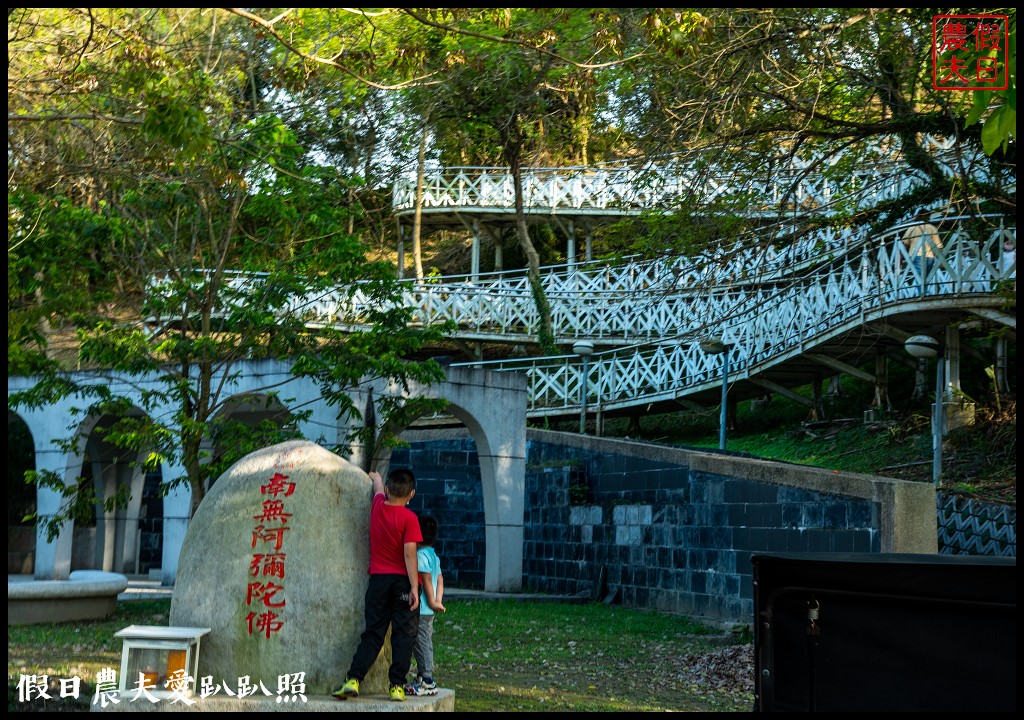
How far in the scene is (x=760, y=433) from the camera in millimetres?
23688

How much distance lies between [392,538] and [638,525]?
402 inches

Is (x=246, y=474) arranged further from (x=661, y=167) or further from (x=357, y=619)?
(x=661, y=167)

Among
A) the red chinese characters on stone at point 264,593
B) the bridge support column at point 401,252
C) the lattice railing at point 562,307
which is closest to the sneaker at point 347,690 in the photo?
the red chinese characters on stone at point 264,593

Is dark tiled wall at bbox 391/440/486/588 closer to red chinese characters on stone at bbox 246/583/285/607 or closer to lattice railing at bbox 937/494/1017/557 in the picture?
lattice railing at bbox 937/494/1017/557

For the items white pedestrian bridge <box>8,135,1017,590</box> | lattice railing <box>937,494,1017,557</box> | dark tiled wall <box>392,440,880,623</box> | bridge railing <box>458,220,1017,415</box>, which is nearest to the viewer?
dark tiled wall <box>392,440,880,623</box>

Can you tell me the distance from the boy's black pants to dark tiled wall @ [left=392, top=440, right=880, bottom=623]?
6627 millimetres

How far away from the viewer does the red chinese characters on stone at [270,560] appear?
24.1 ft

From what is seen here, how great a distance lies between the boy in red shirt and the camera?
7.20m

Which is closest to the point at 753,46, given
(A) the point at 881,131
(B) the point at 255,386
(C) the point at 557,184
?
(A) the point at 881,131

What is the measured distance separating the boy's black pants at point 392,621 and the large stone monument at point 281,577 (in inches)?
9.0

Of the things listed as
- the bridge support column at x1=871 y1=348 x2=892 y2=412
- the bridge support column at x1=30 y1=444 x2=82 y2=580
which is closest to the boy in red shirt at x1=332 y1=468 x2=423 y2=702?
the bridge support column at x1=30 y1=444 x2=82 y2=580

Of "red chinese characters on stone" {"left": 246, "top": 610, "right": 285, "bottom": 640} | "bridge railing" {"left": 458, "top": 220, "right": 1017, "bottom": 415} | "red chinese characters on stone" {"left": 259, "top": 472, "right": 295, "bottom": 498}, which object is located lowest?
"red chinese characters on stone" {"left": 246, "top": 610, "right": 285, "bottom": 640}

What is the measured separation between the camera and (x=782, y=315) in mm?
22562

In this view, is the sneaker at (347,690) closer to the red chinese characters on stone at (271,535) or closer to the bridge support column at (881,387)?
the red chinese characters on stone at (271,535)
